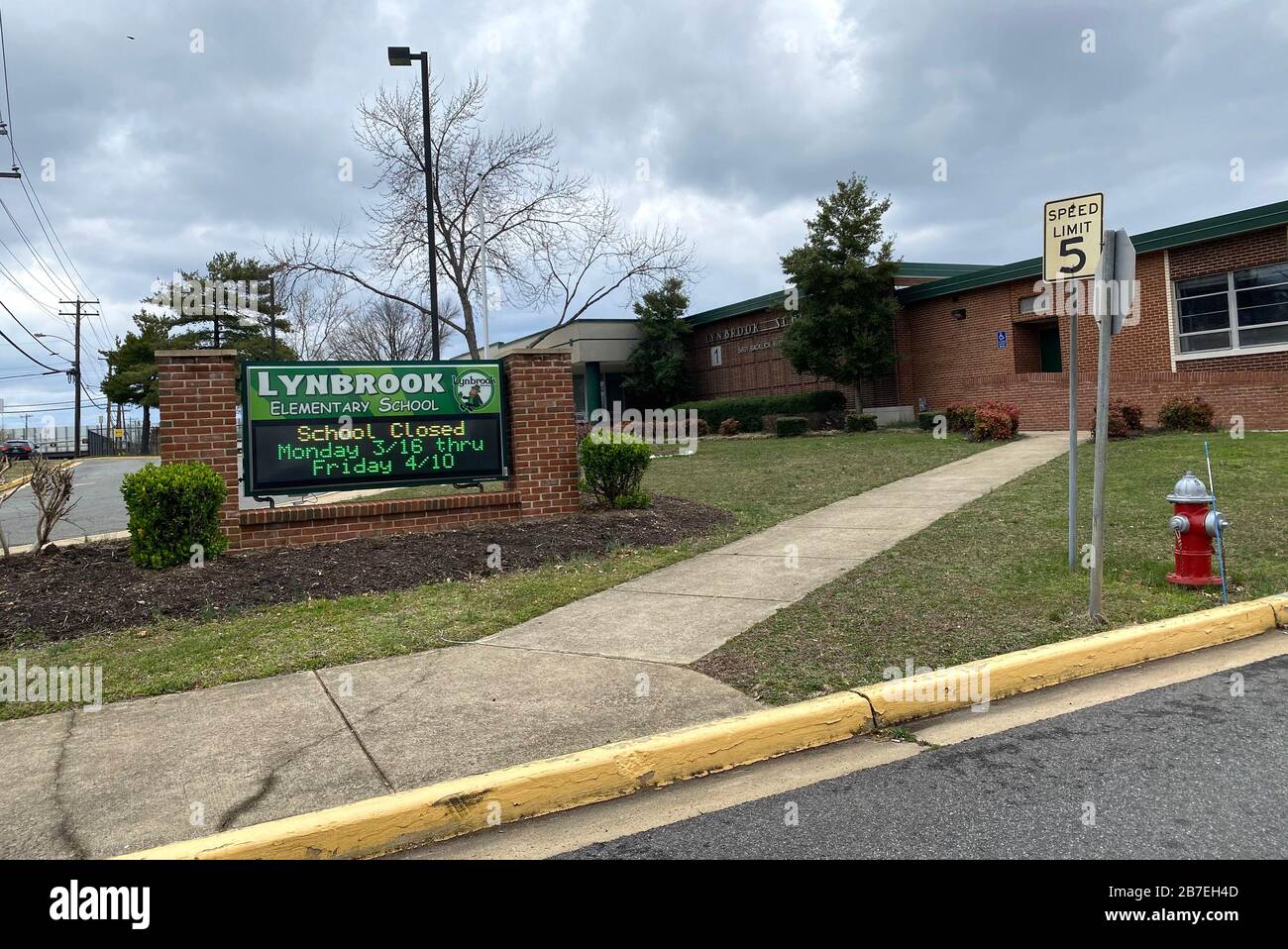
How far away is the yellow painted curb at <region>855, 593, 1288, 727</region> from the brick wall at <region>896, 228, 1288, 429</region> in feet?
32.5

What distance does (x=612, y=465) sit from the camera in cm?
1079

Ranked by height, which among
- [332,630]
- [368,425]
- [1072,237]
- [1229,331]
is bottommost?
[332,630]

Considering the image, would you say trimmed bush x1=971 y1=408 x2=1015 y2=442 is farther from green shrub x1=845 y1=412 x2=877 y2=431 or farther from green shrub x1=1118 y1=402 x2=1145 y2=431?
green shrub x1=845 y1=412 x2=877 y2=431

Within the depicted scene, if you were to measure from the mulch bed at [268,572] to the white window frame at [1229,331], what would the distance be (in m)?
15.6

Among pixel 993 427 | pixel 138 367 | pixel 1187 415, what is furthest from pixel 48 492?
pixel 138 367

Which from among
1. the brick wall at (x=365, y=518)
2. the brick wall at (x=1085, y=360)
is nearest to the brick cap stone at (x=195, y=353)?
the brick wall at (x=365, y=518)

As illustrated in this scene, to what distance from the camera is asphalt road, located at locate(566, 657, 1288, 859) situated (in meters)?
3.41

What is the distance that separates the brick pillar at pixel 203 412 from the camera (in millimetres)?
8945

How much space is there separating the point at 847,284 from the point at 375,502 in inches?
701

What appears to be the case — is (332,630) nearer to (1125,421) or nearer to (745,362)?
(1125,421)

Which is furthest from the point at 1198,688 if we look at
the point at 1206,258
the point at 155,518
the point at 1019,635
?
the point at 1206,258

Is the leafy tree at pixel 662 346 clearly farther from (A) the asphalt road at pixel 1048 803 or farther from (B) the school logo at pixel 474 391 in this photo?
(A) the asphalt road at pixel 1048 803

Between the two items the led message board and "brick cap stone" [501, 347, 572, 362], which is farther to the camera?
"brick cap stone" [501, 347, 572, 362]

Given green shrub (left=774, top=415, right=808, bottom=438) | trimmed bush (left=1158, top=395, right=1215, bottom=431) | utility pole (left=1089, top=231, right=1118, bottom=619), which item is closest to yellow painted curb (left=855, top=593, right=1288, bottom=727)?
utility pole (left=1089, top=231, right=1118, bottom=619)
